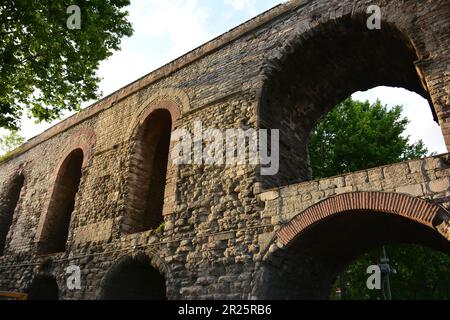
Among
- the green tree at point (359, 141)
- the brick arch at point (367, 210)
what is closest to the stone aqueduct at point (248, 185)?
the brick arch at point (367, 210)

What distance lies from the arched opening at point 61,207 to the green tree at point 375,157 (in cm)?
809

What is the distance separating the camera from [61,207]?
32.2 feet

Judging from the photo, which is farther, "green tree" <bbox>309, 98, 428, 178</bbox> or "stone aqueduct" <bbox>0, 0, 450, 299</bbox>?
"green tree" <bbox>309, 98, 428, 178</bbox>

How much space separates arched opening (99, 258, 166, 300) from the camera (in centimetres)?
675

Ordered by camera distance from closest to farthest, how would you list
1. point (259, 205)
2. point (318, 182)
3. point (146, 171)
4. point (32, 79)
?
point (318, 182) < point (259, 205) < point (32, 79) < point (146, 171)

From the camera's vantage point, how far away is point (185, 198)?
6.56 m

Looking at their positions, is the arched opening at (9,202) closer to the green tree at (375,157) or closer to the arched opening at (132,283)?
the arched opening at (132,283)

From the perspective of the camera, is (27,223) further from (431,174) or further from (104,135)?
(431,174)

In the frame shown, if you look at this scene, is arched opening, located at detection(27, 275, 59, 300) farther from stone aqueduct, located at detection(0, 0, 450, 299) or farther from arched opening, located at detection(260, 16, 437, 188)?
arched opening, located at detection(260, 16, 437, 188)

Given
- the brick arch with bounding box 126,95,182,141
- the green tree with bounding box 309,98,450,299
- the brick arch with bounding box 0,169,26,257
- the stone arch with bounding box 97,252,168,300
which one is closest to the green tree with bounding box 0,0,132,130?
the brick arch with bounding box 126,95,182,141

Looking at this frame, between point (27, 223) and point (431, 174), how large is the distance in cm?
1011

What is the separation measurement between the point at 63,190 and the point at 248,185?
6.52 metres

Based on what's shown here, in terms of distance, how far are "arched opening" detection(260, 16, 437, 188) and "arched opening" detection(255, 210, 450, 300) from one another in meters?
1.19

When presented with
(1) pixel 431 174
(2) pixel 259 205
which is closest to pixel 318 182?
(2) pixel 259 205
